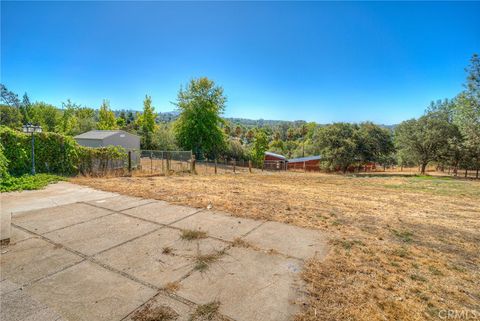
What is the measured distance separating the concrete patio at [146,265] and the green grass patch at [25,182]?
2.73m

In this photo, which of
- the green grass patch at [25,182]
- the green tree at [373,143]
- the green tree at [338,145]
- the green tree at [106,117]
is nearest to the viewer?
the green grass patch at [25,182]

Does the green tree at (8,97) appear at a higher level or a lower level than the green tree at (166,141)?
higher

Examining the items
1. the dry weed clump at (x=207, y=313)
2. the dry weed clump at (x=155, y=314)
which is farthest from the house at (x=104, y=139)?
the dry weed clump at (x=207, y=313)

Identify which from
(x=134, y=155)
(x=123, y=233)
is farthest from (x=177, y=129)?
(x=123, y=233)

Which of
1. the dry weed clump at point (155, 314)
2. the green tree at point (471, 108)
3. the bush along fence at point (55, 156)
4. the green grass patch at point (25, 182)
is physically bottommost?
the dry weed clump at point (155, 314)

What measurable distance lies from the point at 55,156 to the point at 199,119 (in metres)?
18.0

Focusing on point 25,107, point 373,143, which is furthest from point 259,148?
point 25,107

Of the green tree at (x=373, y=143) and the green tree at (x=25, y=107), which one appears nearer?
the green tree at (x=373, y=143)

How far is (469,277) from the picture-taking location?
2789 millimetres

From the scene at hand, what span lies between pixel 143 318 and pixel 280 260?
5.76ft

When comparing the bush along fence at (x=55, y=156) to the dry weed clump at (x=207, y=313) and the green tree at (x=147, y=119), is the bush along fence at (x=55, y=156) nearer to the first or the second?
the dry weed clump at (x=207, y=313)

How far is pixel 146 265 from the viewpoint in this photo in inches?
117

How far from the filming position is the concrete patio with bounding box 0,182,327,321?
2.24m

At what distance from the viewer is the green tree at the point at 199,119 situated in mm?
27328
